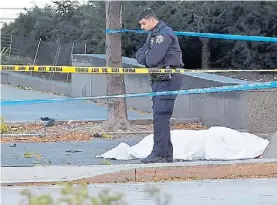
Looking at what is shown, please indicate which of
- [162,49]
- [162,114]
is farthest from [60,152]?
[162,49]

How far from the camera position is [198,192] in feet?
24.2

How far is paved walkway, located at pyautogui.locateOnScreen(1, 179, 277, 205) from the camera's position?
6.95 m

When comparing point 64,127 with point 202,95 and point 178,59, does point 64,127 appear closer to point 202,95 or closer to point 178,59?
point 202,95

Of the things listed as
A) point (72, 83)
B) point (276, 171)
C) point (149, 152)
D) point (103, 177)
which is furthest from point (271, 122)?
point (72, 83)

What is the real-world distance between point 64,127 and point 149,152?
4287 mm

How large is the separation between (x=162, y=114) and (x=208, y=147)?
3.64 feet

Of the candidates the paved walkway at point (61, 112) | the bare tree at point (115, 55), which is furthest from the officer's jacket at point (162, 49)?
the paved walkway at point (61, 112)

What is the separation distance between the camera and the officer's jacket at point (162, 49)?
8.62m

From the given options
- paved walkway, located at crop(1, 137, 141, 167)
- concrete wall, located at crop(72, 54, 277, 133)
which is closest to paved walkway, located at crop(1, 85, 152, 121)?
concrete wall, located at crop(72, 54, 277, 133)

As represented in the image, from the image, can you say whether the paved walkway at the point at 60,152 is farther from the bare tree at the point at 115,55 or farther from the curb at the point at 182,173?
the curb at the point at 182,173

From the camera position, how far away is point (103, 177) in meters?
7.81

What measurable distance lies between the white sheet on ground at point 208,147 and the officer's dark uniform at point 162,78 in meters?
0.67

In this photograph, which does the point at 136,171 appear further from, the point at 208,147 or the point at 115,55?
the point at 115,55

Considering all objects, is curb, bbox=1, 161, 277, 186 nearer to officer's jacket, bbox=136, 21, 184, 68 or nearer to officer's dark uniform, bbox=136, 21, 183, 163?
officer's dark uniform, bbox=136, 21, 183, 163
